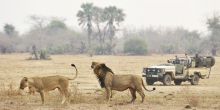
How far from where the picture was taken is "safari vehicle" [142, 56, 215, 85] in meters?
27.9

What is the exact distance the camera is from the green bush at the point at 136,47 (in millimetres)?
83750

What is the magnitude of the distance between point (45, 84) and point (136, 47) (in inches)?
2646

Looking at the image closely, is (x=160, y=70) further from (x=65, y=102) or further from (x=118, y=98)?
(x=65, y=102)

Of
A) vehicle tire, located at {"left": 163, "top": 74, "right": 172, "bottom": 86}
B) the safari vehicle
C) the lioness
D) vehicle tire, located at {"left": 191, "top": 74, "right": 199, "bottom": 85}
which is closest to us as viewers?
the lioness

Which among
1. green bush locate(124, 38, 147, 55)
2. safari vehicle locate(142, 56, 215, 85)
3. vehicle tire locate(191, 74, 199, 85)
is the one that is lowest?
vehicle tire locate(191, 74, 199, 85)

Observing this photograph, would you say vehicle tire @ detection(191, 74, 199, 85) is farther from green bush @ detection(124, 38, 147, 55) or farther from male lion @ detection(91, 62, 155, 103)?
green bush @ detection(124, 38, 147, 55)

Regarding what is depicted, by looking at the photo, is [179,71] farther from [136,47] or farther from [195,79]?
[136,47]

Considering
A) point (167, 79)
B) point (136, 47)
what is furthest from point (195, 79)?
point (136, 47)

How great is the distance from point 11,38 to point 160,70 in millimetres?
85793

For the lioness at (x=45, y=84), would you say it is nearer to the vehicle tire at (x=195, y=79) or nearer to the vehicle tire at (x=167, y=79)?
the vehicle tire at (x=167, y=79)

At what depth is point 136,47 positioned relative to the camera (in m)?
83.8

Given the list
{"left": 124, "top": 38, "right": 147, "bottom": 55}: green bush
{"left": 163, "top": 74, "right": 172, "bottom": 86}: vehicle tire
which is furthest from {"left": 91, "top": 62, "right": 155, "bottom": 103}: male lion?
{"left": 124, "top": 38, "right": 147, "bottom": 55}: green bush

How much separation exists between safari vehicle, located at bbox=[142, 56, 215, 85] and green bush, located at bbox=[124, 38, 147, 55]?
53690 millimetres

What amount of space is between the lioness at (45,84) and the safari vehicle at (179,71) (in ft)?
36.4
